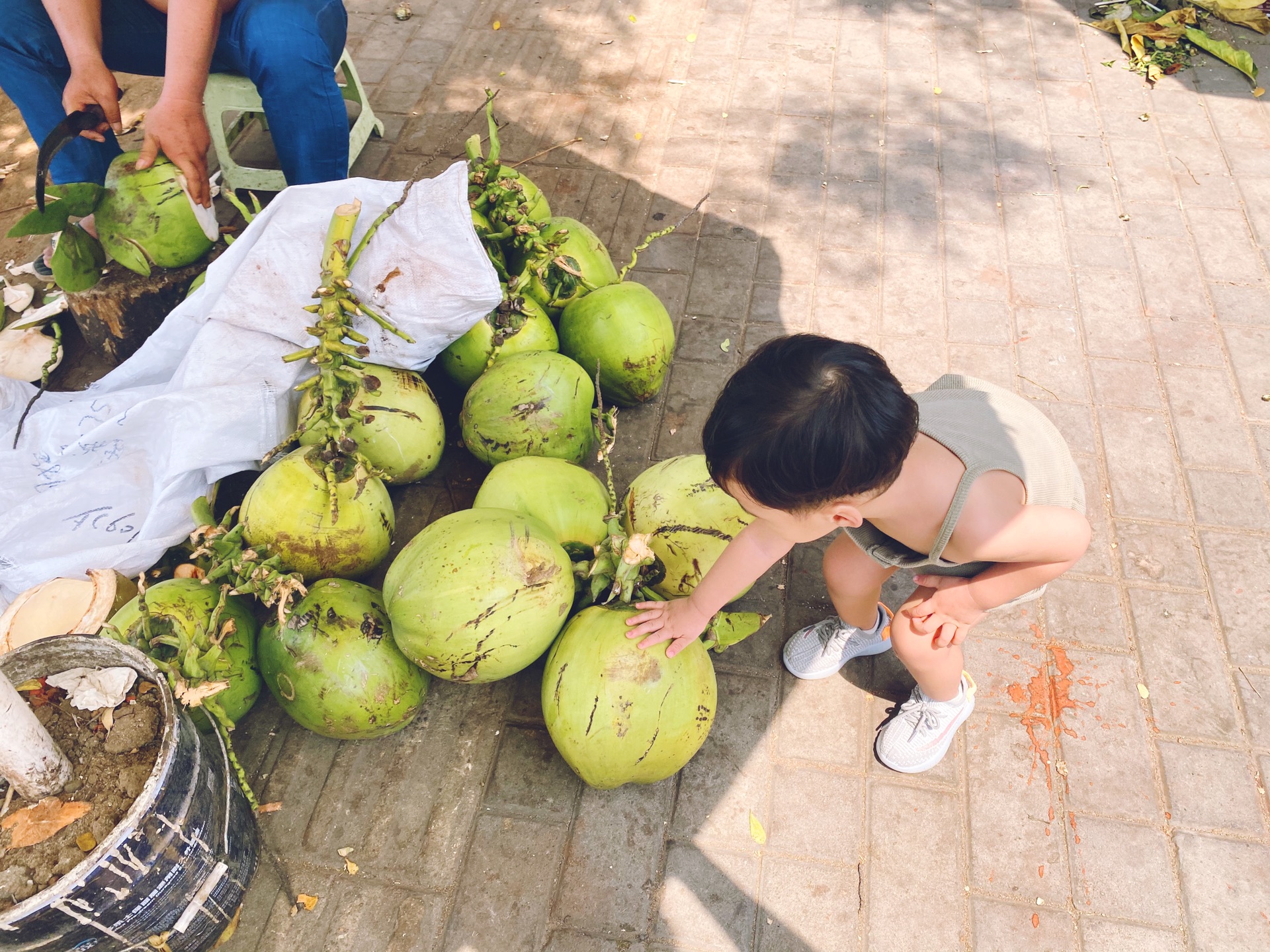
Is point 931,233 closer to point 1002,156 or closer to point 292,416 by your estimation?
point 1002,156

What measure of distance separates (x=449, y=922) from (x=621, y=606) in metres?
0.87

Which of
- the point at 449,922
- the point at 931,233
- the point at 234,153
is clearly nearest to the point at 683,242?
the point at 931,233

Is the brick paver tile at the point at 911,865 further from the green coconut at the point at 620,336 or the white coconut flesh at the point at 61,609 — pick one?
the white coconut flesh at the point at 61,609

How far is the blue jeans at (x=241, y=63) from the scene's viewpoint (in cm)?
298

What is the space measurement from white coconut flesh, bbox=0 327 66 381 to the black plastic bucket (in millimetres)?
1914

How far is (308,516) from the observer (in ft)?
7.06

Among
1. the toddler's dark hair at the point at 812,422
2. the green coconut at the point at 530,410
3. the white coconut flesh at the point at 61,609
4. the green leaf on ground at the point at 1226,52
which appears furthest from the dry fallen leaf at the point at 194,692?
the green leaf on ground at the point at 1226,52

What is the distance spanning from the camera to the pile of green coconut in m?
1.92

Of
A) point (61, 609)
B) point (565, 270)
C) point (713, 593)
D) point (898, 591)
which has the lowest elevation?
point (898, 591)

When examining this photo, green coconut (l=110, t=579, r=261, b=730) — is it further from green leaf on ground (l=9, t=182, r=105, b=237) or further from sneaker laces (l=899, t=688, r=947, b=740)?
sneaker laces (l=899, t=688, r=947, b=740)

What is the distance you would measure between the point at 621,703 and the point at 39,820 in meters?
1.17

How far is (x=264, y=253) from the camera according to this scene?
249cm

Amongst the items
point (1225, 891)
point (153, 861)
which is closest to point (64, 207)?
point (153, 861)

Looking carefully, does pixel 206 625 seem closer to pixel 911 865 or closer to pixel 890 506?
pixel 890 506
